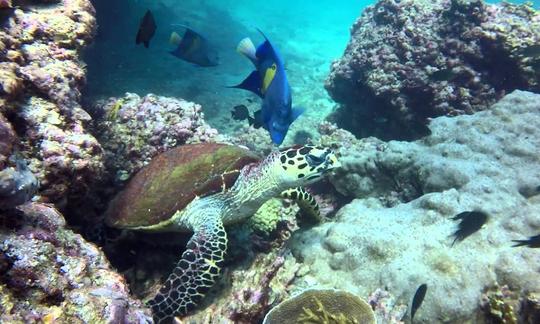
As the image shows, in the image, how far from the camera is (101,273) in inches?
87.8

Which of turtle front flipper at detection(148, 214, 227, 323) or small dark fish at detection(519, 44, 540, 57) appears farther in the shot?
small dark fish at detection(519, 44, 540, 57)

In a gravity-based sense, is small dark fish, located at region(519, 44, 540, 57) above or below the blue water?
above

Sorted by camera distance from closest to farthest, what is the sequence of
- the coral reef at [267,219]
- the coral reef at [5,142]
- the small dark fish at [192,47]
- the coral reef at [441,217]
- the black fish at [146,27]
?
the coral reef at [5,142] < the coral reef at [441,217] < the coral reef at [267,219] < the black fish at [146,27] < the small dark fish at [192,47]

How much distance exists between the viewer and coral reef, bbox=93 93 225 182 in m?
4.55

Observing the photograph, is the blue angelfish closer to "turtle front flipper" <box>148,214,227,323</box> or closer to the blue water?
"turtle front flipper" <box>148,214,227,323</box>

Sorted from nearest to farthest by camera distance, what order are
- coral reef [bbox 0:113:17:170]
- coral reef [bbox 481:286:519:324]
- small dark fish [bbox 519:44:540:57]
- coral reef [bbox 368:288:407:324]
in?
coral reef [bbox 0:113:17:170] < coral reef [bbox 481:286:519:324] < coral reef [bbox 368:288:407:324] < small dark fish [bbox 519:44:540:57]

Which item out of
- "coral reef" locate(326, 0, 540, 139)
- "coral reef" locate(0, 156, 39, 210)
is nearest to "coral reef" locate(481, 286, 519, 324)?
"coral reef" locate(0, 156, 39, 210)

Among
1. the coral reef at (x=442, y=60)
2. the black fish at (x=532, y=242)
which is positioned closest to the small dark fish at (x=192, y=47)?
the coral reef at (x=442, y=60)

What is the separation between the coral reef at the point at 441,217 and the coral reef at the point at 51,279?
2.12m

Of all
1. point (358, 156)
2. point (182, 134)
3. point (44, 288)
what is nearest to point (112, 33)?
point (182, 134)

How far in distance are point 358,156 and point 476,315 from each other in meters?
2.87

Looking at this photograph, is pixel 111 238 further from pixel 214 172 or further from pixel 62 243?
pixel 62 243

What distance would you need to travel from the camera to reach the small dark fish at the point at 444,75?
6.77m

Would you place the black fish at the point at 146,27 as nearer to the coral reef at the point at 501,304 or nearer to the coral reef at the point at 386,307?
the coral reef at the point at 386,307
